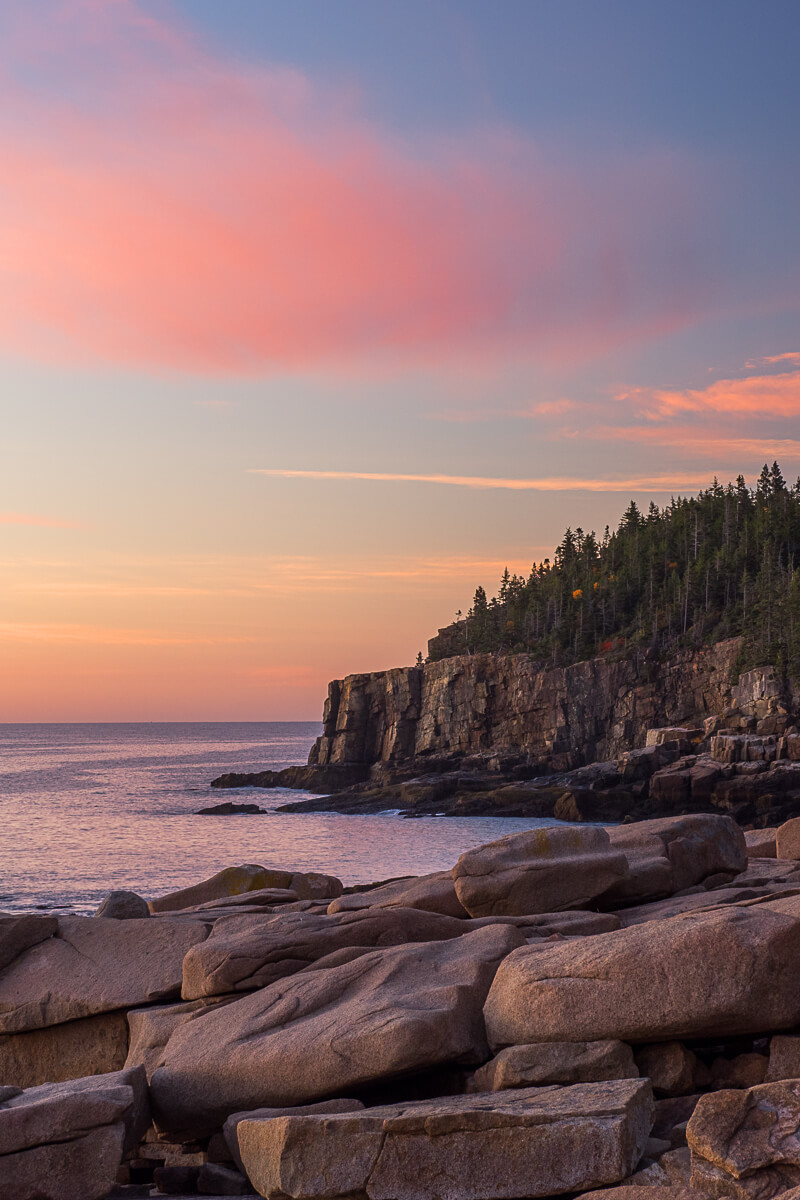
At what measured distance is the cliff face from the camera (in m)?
98.8

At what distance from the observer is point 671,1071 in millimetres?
9969

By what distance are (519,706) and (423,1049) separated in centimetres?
9674

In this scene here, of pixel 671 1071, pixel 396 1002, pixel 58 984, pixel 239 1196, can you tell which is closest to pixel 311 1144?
pixel 239 1196

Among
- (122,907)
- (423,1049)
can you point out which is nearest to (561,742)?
(122,907)

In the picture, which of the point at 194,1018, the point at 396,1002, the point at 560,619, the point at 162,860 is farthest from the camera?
the point at 560,619

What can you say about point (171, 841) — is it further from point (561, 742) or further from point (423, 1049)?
point (423, 1049)

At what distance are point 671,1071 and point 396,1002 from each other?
2896mm

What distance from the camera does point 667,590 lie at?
130000 millimetres

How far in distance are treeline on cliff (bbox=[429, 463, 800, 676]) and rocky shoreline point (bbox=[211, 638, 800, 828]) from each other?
6.19m

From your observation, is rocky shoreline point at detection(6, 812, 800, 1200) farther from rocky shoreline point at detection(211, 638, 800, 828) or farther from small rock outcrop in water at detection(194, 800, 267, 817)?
small rock outcrop in water at detection(194, 800, 267, 817)

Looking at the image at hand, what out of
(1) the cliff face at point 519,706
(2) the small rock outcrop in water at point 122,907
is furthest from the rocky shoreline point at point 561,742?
(2) the small rock outcrop in water at point 122,907

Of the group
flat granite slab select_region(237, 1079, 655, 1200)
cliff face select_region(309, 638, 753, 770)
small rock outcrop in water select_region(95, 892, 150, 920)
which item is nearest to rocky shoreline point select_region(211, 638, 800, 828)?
cliff face select_region(309, 638, 753, 770)

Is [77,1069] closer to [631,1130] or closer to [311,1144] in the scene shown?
Answer: [311,1144]

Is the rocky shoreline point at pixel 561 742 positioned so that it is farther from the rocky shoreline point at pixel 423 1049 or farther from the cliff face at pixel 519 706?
the rocky shoreline point at pixel 423 1049
